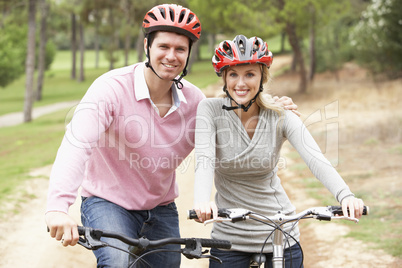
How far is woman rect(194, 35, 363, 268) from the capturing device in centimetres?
352

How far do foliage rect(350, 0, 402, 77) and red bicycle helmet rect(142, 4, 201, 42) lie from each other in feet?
67.7

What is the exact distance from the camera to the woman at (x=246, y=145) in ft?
11.6

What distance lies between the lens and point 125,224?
3.65m

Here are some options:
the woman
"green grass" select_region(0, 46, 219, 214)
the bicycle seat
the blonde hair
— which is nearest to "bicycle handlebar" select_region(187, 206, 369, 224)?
the woman

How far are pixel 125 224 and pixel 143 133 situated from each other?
65 centimetres

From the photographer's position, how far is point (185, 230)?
762 cm

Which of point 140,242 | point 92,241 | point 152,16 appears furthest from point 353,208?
point 152,16

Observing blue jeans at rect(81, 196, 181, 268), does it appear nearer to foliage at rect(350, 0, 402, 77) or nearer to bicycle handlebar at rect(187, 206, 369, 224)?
bicycle handlebar at rect(187, 206, 369, 224)

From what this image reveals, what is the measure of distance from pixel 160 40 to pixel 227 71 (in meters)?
0.57

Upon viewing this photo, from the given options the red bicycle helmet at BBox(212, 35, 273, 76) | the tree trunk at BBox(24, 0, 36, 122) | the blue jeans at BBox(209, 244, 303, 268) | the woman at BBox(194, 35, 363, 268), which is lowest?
the blue jeans at BBox(209, 244, 303, 268)

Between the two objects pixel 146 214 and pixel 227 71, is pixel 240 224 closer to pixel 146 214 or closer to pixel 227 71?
pixel 146 214

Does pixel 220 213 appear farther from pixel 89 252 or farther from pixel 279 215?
pixel 89 252

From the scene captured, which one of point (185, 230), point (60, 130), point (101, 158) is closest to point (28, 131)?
point (60, 130)

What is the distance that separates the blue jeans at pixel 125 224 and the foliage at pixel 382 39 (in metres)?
20.9
